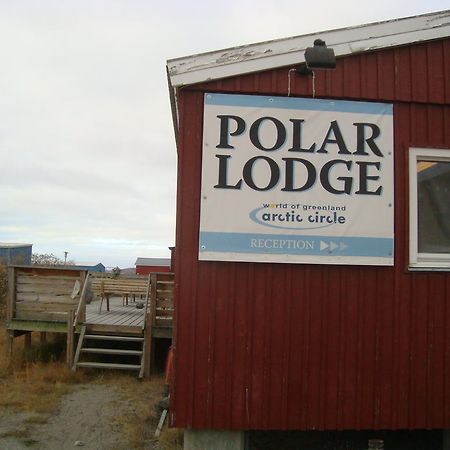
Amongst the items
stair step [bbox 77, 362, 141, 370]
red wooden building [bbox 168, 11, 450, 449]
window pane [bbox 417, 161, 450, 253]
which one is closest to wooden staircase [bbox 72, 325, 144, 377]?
stair step [bbox 77, 362, 141, 370]

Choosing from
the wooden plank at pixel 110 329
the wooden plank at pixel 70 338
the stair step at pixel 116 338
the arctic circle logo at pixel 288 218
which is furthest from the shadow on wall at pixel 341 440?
the wooden plank at pixel 70 338

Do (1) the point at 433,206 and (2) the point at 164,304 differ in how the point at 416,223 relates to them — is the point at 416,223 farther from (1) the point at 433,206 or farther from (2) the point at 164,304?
(2) the point at 164,304

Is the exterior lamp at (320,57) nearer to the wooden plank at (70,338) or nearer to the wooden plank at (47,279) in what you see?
the wooden plank at (70,338)

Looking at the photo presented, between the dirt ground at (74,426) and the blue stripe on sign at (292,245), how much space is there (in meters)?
2.58

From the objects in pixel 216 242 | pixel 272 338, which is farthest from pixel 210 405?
pixel 216 242

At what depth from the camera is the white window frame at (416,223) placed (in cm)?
488

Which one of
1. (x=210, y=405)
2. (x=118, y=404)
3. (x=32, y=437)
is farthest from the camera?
(x=118, y=404)

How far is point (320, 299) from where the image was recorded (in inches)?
190

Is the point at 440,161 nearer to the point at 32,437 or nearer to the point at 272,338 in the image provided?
the point at 272,338

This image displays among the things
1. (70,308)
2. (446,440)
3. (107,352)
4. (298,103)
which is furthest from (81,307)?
(446,440)

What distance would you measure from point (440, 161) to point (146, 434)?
14.4 ft

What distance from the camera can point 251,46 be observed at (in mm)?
4844

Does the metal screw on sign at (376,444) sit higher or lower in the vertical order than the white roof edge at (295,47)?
lower

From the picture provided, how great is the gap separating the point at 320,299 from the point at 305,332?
0.32 m
